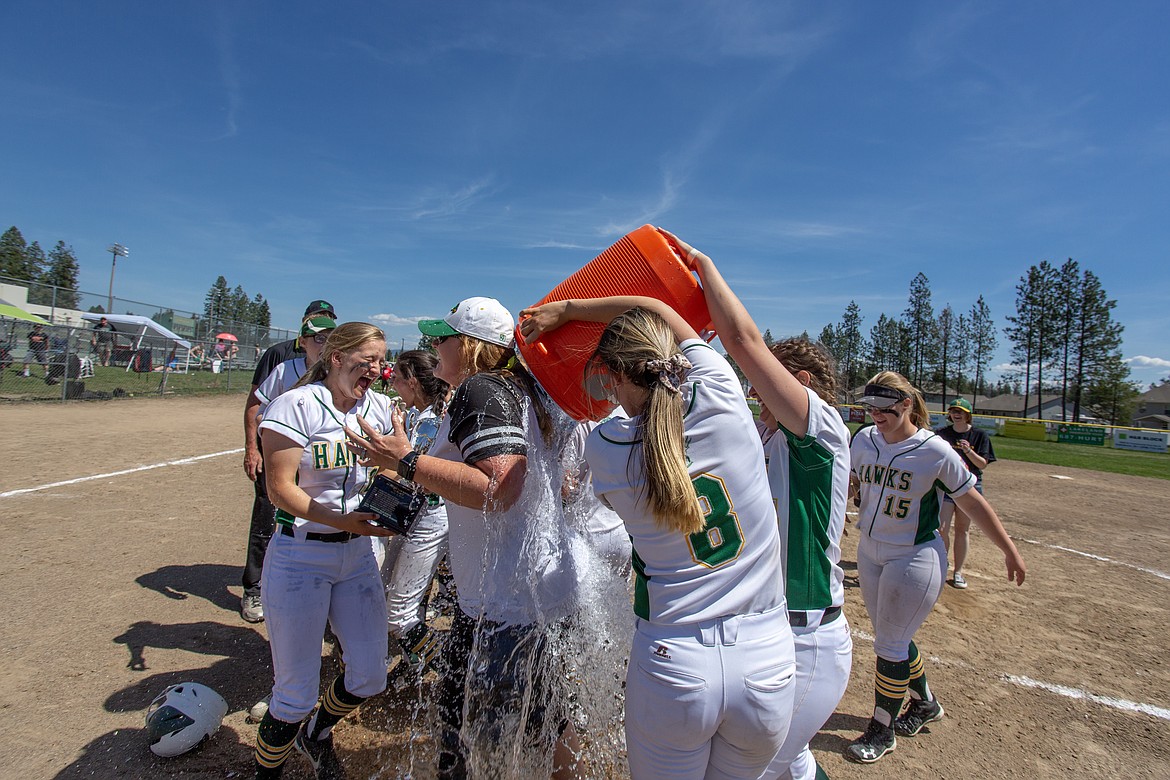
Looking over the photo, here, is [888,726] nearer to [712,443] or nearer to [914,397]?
[914,397]

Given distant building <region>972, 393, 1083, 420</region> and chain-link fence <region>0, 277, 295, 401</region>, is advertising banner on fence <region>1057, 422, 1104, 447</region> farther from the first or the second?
distant building <region>972, 393, 1083, 420</region>

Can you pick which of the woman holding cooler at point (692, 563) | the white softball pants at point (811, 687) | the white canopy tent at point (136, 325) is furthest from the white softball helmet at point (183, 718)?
the white canopy tent at point (136, 325)

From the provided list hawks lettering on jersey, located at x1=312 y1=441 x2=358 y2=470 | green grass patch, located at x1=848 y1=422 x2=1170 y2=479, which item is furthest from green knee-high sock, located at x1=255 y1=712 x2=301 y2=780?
green grass patch, located at x1=848 y1=422 x2=1170 y2=479

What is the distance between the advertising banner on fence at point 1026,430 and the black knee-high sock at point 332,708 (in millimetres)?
41561

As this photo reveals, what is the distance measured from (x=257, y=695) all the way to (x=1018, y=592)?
782cm

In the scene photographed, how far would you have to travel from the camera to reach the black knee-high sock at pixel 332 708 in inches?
112

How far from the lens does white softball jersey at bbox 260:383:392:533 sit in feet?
9.34

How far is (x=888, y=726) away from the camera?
3.63m

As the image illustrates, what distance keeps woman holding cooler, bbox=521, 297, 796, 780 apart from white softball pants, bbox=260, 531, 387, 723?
1.65 metres

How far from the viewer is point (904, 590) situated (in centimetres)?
352

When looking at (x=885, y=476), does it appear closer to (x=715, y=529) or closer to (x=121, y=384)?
(x=715, y=529)

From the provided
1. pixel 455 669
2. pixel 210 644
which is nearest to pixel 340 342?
pixel 455 669

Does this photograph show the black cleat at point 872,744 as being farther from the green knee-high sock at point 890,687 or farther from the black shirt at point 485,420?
the black shirt at point 485,420

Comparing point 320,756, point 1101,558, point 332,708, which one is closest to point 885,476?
point 332,708
